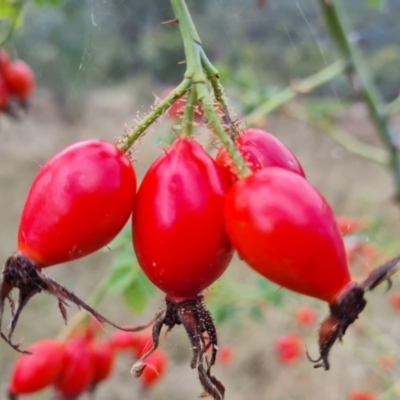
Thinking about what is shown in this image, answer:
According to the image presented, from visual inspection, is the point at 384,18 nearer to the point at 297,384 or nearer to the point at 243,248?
the point at 297,384

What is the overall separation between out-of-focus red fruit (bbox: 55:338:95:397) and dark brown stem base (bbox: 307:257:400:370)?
0.75m

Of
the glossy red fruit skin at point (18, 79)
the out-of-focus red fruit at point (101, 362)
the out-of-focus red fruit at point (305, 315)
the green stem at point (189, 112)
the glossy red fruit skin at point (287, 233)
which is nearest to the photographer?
the glossy red fruit skin at point (287, 233)

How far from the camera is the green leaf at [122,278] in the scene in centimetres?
116

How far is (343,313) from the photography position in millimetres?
521

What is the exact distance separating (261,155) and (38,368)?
774 mm

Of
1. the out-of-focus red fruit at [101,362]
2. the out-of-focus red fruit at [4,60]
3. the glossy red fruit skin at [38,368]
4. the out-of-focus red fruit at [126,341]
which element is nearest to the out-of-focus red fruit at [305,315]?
the out-of-focus red fruit at [126,341]

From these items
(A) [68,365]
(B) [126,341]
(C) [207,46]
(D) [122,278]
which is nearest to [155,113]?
(D) [122,278]

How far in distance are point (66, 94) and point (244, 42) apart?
8.45ft

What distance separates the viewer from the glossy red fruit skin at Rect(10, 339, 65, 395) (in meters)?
1.10

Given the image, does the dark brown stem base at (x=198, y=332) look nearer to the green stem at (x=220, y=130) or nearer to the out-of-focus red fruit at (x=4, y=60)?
→ the green stem at (x=220, y=130)

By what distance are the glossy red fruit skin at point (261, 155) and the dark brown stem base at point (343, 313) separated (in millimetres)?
142

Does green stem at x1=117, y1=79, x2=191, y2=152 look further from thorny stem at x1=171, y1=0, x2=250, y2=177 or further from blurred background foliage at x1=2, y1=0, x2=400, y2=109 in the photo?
blurred background foliage at x1=2, y1=0, x2=400, y2=109

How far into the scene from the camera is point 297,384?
3.55m

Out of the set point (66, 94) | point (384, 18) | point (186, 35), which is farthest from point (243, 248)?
point (66, 94)
